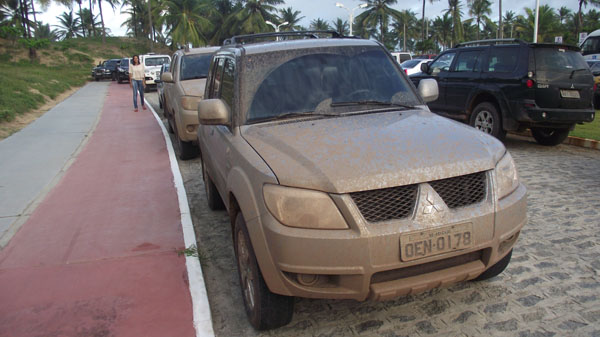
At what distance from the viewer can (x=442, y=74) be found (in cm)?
991

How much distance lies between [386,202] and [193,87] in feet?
22.1

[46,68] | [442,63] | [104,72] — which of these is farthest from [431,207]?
[46,68]

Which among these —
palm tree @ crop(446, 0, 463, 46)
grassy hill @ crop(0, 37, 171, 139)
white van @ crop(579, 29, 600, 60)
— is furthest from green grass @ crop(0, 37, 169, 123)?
palm tree @ crop(446, 0, 463, 46)

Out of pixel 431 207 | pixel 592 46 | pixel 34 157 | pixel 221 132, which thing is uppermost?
pixel 592 46

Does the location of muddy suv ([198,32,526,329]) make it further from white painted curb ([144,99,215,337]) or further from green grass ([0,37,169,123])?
green grass ([0,37,169,123])

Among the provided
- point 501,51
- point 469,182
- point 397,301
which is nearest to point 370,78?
point 469,182

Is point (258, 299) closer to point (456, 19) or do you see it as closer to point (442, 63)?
point (442, 63)

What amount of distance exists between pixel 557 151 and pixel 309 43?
6.27m

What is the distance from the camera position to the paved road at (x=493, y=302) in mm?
3098

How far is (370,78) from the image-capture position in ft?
12.9

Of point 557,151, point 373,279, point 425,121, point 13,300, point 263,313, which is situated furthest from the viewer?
point 557,151

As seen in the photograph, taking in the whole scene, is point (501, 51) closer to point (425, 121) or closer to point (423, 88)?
point (423, 88)

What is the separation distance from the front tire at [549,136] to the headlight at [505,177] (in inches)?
254

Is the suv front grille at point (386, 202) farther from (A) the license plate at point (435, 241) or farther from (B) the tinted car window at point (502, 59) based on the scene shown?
(B) the tinted car window at point (502, 59)
